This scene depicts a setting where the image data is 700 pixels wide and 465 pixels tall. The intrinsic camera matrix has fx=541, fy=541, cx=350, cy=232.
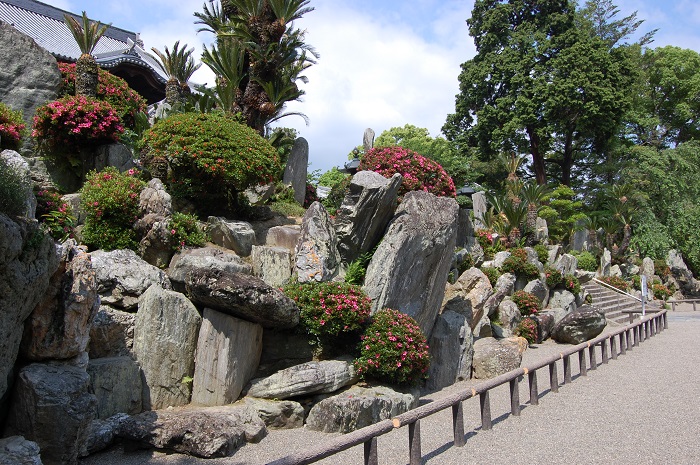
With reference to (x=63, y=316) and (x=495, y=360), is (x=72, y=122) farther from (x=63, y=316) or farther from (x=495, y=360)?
(x=495, y=360)

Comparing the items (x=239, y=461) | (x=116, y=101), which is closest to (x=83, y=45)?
(x=116, y=101)

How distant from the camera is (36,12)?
24562mm

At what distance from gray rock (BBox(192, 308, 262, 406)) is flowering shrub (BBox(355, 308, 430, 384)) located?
76.9 inches

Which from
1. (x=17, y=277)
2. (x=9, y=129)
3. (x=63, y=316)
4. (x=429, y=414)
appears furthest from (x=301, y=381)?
(x=9, y=129)

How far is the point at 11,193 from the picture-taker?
212 inches

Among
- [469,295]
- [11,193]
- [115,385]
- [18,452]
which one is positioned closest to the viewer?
[18,452]

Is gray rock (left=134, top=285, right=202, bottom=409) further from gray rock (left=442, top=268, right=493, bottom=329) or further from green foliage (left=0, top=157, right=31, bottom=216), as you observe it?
gray rock (left=442, top=268, right=493, bottom=329)

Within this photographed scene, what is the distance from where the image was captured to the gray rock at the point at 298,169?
616 inches

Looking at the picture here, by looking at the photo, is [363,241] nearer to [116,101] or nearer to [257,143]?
[257,143]

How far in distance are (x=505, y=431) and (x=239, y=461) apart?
3.84m

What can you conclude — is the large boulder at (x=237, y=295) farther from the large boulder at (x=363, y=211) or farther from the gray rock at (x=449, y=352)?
the gray rock at (x=449, y=352)

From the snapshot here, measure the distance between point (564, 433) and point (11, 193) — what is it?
7.54 m

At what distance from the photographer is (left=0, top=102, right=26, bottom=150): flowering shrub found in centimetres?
1012

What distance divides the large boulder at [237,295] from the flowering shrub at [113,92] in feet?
27.0
